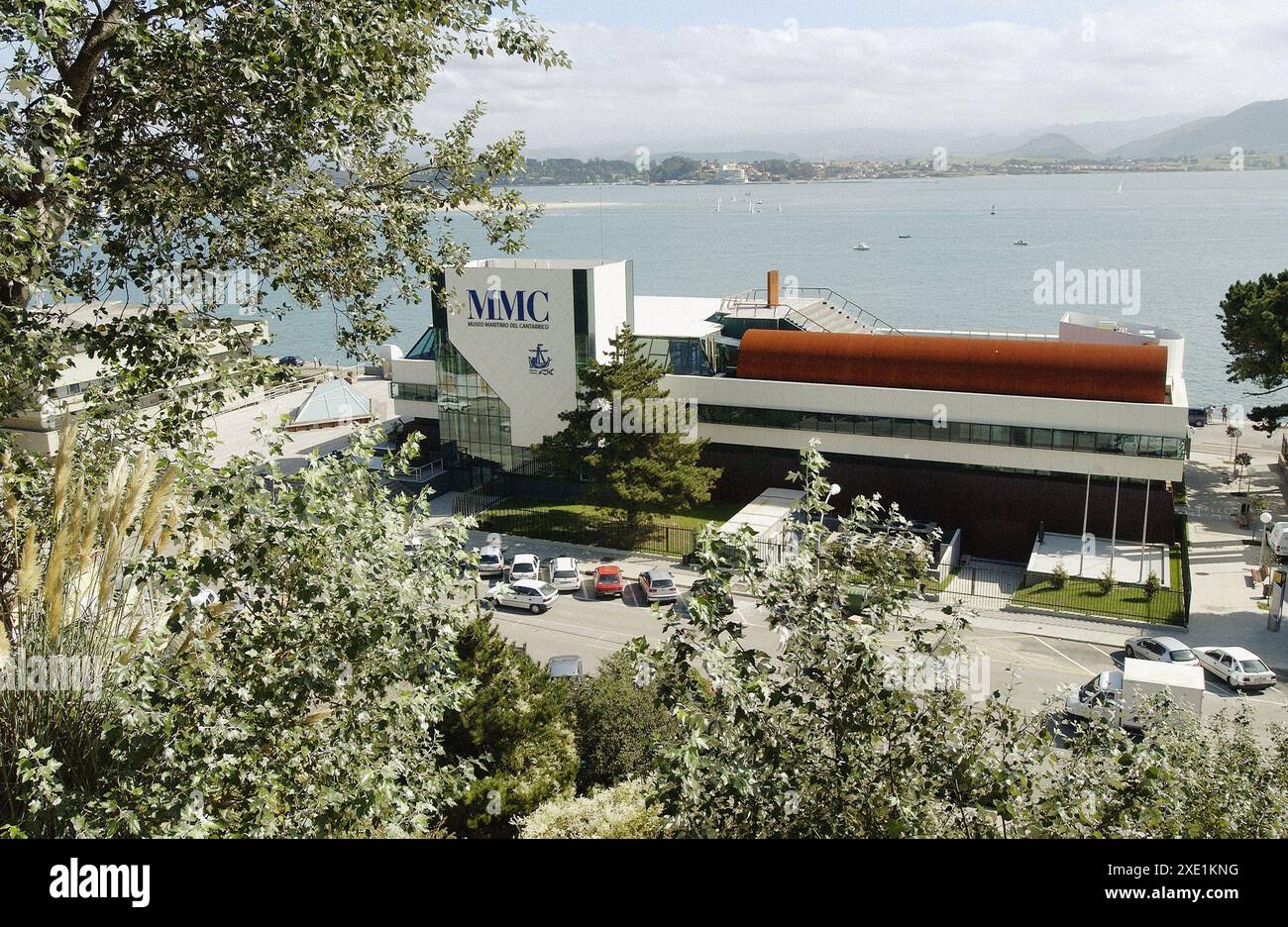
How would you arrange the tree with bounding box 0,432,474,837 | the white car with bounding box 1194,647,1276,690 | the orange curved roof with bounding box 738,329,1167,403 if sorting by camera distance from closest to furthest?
1. the tree with bounding box 0,432,474,837
2. the white car with bounding box 1194,647,1276,690
3. the orange curved roof with bounding box 738,329,1167,403

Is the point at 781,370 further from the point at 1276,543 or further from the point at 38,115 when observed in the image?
the point at 38,115

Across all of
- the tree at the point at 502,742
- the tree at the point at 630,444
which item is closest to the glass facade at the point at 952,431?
the tree at the point at 630,444

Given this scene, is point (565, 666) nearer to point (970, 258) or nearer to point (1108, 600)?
point (1108, 600)

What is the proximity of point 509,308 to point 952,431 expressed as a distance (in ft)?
49.1

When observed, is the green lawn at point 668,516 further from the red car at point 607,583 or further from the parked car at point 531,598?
the parked car at point 531,598

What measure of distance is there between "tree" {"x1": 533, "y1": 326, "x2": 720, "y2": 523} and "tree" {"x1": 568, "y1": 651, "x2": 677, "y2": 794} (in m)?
12.8

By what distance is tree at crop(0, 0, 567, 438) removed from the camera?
6074mm

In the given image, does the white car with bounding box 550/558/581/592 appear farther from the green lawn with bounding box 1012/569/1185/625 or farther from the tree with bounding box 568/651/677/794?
the green lawn with bounding box 1012/569/1185/625

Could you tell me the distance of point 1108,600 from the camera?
25000mm

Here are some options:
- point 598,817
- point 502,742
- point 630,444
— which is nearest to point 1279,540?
point 630,444

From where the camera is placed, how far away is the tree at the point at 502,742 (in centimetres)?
1387

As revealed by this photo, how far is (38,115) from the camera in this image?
5707 millimetres

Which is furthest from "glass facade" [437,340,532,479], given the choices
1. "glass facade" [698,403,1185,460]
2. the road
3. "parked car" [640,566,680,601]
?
"parked car" [640,566,680,601]

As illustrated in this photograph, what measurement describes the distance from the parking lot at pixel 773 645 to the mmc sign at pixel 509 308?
33.1 ft
